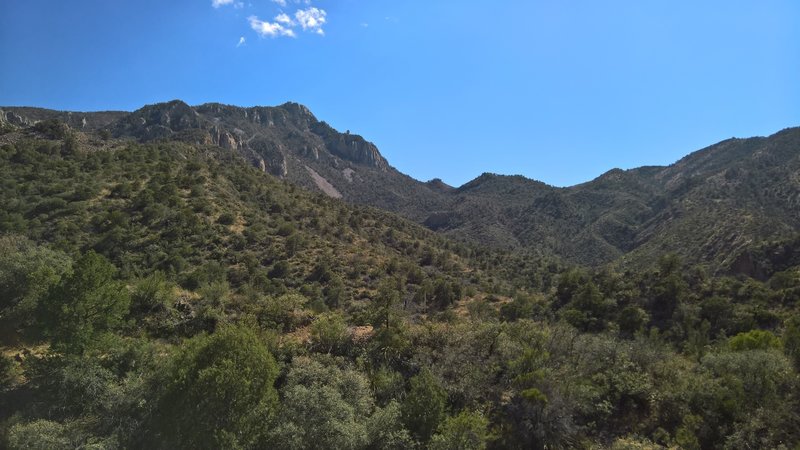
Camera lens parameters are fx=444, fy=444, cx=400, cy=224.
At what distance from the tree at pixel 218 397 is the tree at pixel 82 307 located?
25.6 feet

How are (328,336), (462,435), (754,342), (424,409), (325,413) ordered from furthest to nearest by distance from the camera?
(754,342)
(328,336)
(424,409)
(325,413)
(462,435)

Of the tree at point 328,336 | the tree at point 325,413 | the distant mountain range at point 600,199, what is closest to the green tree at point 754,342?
the tree at point 325,413

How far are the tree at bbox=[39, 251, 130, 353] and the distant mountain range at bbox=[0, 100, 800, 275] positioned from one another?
75.1m

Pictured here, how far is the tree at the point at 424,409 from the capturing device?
19.9m

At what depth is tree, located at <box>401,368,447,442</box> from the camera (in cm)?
1986

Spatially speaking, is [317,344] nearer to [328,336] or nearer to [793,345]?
[328,336]

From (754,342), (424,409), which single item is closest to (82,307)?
(424,409)

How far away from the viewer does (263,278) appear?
48.0 m

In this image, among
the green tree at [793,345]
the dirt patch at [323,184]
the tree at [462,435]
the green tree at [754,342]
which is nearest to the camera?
the tree at [462,435]

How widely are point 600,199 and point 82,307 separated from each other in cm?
15177

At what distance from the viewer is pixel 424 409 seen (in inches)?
794

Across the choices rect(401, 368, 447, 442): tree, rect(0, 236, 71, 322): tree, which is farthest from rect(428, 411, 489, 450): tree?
rect(0, 236, 71, 322): tree

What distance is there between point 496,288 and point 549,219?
271 feet

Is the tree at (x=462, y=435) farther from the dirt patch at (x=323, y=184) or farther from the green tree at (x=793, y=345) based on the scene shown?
the dirt patch at (x=323, y=184)
